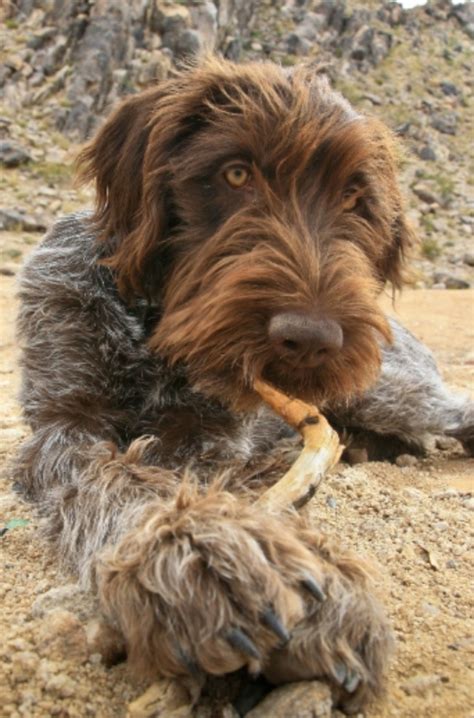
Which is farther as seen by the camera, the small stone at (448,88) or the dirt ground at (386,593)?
the small stone at (448,88)

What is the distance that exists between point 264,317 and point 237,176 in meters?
0.77

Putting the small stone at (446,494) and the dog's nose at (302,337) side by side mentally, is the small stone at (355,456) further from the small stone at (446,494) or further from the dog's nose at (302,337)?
the dog's nose at (302,337)

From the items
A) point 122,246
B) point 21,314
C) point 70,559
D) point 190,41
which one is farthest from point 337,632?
point 190,41

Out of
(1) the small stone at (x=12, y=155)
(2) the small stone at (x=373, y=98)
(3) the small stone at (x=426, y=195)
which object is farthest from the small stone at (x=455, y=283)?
(2) the small stone at (x=373, y=98)

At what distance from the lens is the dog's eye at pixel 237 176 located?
126 inches

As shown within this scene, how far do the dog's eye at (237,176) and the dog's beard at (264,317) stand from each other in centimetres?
25

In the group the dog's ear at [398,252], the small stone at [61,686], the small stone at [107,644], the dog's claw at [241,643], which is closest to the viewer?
the dog's claw at [241,643]

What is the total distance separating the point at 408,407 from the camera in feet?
17.9

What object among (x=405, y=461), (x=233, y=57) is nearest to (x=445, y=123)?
(x=233, y=57)

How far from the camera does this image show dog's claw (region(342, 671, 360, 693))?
1921 millimetres

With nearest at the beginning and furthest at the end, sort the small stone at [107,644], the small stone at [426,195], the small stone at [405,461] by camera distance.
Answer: the small stone at [107,644], the small stone at [405,461], the small stone at [426,195]

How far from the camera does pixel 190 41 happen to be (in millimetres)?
30375

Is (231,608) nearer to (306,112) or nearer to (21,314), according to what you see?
(306,112)

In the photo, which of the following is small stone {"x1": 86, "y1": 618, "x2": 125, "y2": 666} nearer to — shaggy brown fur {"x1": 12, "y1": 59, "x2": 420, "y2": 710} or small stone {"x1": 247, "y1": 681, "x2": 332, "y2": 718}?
shaggy brown fur {"x1": 12, "y1": 59, "x2": 420, "y2": 710}
